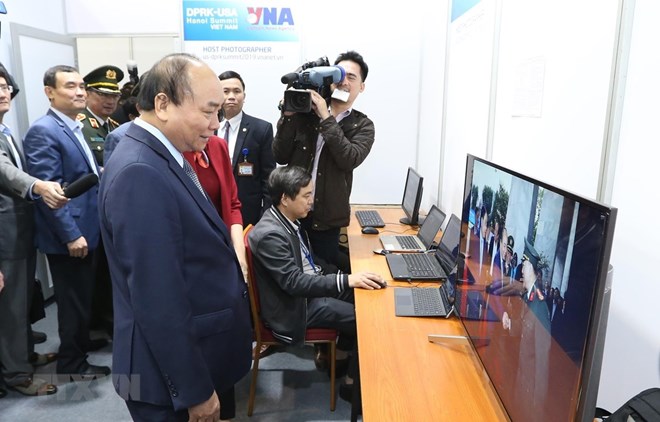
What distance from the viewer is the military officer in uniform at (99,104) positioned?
284cm

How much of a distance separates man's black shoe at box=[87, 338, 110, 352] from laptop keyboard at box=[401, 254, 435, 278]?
6.46ft

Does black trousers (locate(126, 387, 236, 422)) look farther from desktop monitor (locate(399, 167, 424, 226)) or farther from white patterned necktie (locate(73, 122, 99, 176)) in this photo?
desktop monitor (locate(399, 167, 424, 226))

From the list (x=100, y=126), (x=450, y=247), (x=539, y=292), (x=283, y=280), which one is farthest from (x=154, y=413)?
(x=100, y=126)

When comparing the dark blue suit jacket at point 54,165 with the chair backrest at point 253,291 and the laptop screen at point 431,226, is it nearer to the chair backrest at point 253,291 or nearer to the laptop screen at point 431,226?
the chair backrest at point 253,291

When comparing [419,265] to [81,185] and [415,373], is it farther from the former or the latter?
[81,185]

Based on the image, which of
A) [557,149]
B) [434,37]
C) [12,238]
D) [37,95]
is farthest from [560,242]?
[37,95]

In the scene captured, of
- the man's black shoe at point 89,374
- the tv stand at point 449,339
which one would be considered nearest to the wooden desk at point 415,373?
the tv stand at point 449,339

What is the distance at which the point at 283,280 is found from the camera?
2021 mm

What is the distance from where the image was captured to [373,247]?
2.66m

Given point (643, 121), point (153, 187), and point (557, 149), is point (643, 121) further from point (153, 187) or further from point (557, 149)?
point (153, 187)

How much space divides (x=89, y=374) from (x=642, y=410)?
2612 mm

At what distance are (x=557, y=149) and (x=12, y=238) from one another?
243 cm

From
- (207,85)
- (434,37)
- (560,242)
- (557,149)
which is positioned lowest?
(560,242)

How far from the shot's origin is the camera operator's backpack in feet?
2.38
